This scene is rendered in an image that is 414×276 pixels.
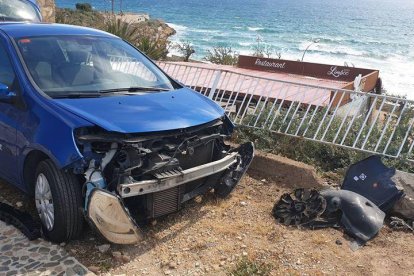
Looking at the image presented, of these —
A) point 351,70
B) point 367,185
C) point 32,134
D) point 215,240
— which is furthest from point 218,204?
point 351,70

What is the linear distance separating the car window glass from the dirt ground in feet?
4.11

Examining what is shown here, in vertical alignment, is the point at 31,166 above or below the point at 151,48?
above

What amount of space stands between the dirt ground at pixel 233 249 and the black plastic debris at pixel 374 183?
1.18 feet

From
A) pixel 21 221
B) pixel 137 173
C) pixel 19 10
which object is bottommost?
pixel 21 221

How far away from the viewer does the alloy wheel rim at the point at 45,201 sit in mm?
3725

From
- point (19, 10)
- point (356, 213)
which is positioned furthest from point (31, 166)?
point (19, 10)

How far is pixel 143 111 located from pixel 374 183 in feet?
8.71

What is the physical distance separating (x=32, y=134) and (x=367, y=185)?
3447mm

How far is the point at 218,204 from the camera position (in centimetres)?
472

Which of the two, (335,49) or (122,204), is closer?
(122,204)

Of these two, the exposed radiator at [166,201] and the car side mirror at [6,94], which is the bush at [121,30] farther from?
the exposed radiator at [166,201]

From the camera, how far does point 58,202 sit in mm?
3555

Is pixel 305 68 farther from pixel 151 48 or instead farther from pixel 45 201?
pixel 45 201

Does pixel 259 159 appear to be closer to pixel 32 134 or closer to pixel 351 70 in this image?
pixel 32 134
